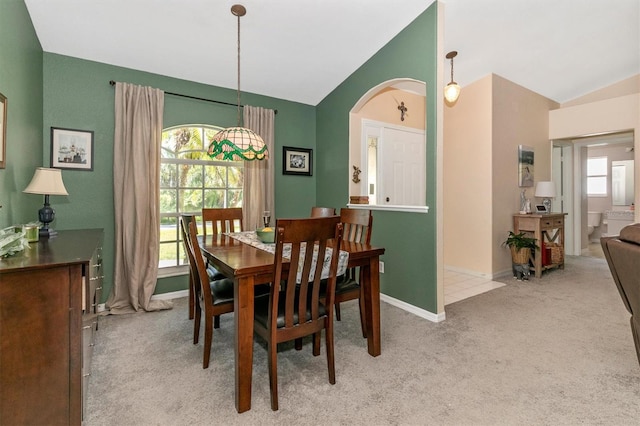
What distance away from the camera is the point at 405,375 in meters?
1.88

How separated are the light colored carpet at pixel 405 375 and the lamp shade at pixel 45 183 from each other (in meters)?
1.18

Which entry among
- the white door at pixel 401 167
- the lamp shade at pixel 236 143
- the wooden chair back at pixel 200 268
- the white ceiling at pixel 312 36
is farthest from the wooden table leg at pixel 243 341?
the white door at pixel 401 167

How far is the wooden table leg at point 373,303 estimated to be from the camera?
2098mm

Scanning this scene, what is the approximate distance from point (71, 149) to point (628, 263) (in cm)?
403

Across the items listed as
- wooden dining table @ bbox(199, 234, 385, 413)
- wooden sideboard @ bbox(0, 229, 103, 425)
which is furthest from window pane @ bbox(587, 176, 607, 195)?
wooden sideboard @ bbox(0, 229, 103, 425)

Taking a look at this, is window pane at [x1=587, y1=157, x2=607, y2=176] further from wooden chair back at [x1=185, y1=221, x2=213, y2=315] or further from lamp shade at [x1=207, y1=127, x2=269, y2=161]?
wooden chair back at [x1=185, y1=221, x2=213, y2=315]

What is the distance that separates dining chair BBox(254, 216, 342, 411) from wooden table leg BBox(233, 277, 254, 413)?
10 cm

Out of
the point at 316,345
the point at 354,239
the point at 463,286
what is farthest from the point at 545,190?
the point at 316,345

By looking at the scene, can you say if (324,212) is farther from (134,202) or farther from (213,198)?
(134,202)

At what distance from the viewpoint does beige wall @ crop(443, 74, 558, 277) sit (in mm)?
4082

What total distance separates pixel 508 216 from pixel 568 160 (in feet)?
7.68

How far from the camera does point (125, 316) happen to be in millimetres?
2887

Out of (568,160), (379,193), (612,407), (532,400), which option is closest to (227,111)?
(379,193)

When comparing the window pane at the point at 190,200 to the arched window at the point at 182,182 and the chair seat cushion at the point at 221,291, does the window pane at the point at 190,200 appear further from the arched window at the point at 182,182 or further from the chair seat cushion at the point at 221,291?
the chair seat cushion at the point at 221,291
